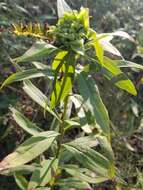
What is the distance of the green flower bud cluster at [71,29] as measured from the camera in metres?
1.40

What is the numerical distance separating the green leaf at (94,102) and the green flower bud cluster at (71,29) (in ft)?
0.50

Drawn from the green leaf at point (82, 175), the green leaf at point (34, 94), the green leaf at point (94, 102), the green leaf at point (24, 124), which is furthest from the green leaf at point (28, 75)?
the green leaf at point (82, 175)

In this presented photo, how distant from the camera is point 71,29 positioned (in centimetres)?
140

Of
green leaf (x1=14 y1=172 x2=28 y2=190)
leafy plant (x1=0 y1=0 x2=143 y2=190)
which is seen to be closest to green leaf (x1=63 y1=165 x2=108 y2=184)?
leafy plant (x1=0 y1=0 x2=143 y2=190)

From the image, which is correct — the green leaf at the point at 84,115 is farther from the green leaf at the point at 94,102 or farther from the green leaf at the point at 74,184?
the green leaf at the point at 74,184

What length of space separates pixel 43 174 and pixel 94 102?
442 millimetres

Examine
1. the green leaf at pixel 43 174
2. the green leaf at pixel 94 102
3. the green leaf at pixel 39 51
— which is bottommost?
the green leaf at pixel 43 174

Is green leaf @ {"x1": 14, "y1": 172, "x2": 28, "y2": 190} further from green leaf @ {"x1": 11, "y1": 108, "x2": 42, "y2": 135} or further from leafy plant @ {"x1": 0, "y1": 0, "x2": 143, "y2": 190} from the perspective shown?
green leaf @ {"x1": 11, "y1": 108, "x2": 42, "y2": 135}

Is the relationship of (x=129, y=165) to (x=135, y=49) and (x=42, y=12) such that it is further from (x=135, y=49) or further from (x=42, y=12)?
(x=42, y=12)

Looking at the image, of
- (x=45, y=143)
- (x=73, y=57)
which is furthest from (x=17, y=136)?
(x=73, y=57)

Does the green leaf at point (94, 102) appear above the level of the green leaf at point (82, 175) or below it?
above

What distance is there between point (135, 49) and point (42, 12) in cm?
73

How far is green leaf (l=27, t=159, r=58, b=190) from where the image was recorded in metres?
1.74

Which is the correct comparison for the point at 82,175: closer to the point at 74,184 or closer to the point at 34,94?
the point at 74,184
